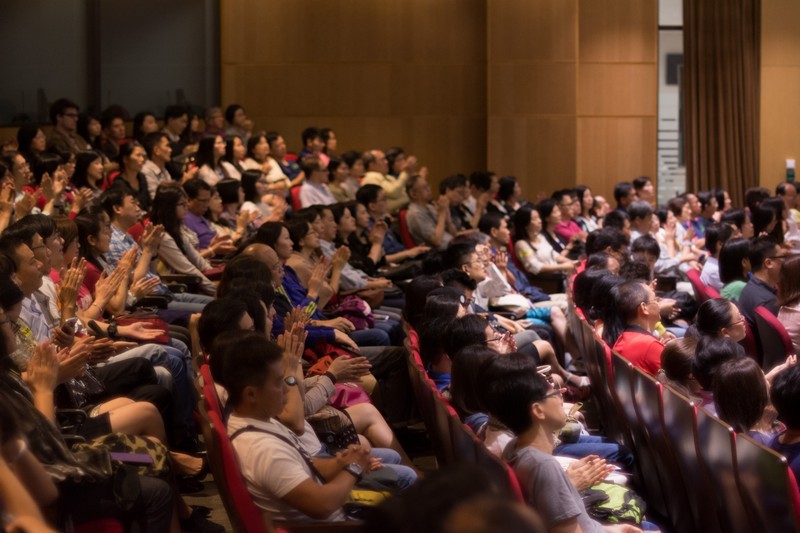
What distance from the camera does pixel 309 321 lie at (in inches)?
187

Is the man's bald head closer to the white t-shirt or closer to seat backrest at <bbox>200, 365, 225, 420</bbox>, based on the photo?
seat backrest at <bbox>200, 365, 225, 420</bbox>

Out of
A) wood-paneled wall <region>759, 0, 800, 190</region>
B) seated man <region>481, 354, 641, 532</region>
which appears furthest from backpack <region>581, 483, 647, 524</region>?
wood-paneled wall <region>759, 0, 800, 190</region>

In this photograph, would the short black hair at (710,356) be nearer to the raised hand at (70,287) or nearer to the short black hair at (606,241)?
the raised hand at (70,287)

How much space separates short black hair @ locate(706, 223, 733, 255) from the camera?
743cm

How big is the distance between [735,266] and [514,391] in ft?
11.0

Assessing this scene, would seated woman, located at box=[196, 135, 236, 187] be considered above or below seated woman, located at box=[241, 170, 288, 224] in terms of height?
above

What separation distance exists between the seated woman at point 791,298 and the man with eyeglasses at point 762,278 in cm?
30

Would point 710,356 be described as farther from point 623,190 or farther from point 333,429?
point 623,190

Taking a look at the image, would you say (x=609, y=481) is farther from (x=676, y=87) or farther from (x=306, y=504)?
(x=676, y=87)

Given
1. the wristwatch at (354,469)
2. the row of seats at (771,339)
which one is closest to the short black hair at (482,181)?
the row of seats at (771,339)

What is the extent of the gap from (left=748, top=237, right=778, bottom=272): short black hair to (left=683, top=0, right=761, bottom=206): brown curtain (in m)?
6.87

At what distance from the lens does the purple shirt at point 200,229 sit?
261 inches

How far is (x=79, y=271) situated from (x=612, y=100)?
8360 mm

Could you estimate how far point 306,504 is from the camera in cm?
272
